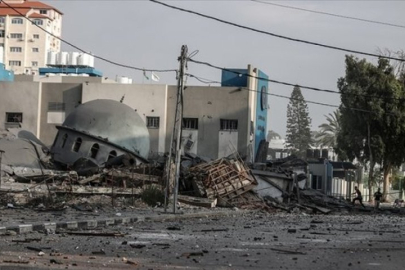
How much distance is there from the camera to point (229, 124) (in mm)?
64688

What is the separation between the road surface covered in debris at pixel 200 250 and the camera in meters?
12.4

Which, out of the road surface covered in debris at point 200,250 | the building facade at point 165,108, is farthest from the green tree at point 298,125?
the road surface covered in debris at point 200,250

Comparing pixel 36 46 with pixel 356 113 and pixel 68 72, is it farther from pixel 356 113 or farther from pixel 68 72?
pixel 356 113

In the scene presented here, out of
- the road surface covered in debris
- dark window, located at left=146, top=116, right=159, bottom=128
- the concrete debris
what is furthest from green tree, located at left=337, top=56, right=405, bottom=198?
the road surface covered in debris

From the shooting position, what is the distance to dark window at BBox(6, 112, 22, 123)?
6625 cm

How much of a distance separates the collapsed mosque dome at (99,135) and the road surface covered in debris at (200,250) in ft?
87.6

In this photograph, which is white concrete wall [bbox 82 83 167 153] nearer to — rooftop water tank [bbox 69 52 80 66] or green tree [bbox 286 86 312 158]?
rooftop water tank [bbox 69 52 80 66]

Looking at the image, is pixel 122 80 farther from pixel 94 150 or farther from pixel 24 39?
pixel 24 39

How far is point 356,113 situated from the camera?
2493 inches

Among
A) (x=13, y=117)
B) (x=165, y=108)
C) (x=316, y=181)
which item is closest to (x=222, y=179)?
(x=165, y=108)

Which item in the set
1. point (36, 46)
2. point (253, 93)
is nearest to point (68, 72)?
point (253, 93)

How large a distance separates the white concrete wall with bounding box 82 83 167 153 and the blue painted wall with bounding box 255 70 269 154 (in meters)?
8.09

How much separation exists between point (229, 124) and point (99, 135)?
1868 centimetres

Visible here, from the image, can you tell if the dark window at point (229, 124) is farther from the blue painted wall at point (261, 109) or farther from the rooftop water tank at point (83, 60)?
the rooftop water tank at point (83, 60)
